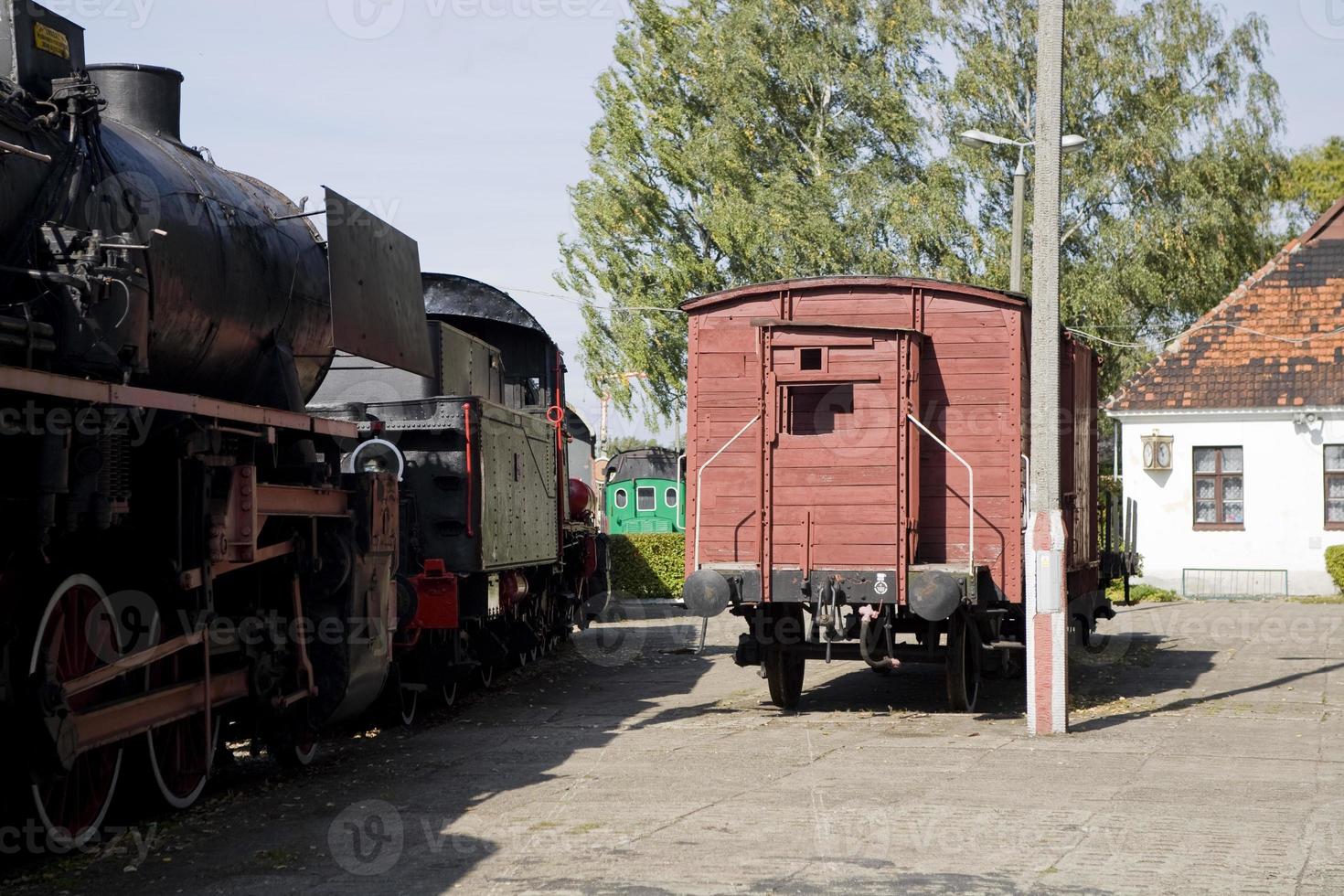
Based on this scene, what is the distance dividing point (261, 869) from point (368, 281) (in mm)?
3994

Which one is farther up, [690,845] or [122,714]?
[122,714]

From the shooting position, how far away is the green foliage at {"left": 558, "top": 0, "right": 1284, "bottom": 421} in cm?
3120

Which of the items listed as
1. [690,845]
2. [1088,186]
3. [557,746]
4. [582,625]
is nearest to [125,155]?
[690,845]

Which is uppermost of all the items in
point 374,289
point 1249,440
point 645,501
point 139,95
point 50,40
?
point 139,95

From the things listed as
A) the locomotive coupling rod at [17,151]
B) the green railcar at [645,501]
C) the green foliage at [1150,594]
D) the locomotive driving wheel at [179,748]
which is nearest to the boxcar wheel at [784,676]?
the locomotive driving wheel at [179,748]

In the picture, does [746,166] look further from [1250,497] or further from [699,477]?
[699,477]

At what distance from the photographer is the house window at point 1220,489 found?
86.7 ft

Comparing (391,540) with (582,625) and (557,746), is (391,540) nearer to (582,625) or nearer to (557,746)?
(557,746)

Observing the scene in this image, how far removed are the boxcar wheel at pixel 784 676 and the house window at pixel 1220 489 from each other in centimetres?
1622

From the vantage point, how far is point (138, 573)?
7.50 m

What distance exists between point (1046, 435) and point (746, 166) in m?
22.6

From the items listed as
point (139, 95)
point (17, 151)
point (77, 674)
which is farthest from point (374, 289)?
point (17, 151)

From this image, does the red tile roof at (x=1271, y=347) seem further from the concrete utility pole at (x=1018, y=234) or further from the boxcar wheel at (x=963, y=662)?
the boxcar wheel at (x=963, y=662)

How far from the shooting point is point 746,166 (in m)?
32.8
